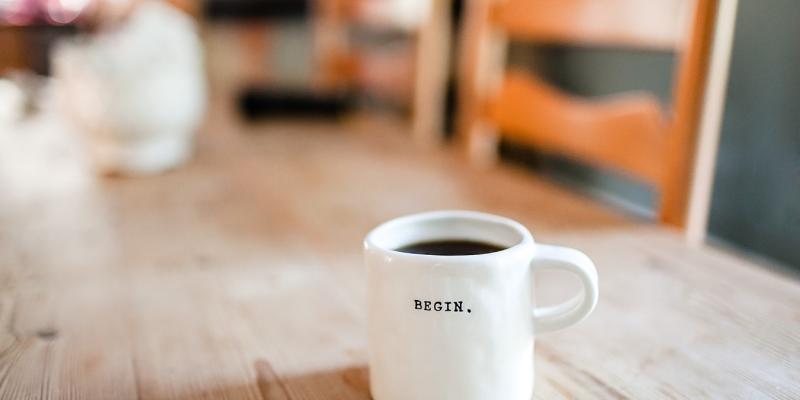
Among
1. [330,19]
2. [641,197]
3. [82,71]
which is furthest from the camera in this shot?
[330,19]

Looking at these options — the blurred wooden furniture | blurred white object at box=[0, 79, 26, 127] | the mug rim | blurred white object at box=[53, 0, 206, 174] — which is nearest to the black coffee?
the mug rim

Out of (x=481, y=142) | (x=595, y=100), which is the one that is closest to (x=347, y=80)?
(x=481, y=142)

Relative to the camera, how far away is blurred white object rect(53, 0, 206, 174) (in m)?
0.96

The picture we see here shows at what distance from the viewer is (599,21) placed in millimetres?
839

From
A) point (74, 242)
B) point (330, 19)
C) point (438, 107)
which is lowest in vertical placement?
point (74, 242)

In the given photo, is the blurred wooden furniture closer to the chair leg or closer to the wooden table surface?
the chair leg

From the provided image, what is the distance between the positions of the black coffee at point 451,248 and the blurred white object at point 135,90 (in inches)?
28.7

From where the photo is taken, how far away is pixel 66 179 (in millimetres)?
1021

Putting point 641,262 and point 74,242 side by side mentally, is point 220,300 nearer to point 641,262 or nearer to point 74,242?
point 74,242

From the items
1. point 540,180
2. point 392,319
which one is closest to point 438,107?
point 540,180

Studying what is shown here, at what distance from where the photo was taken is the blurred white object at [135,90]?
0.96 meters

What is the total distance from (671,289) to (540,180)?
16.6 inches

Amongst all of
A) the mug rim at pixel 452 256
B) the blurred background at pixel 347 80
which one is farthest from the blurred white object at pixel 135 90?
the mug rim at pixel 452 256

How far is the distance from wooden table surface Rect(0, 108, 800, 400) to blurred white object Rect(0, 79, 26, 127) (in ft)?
2.00
